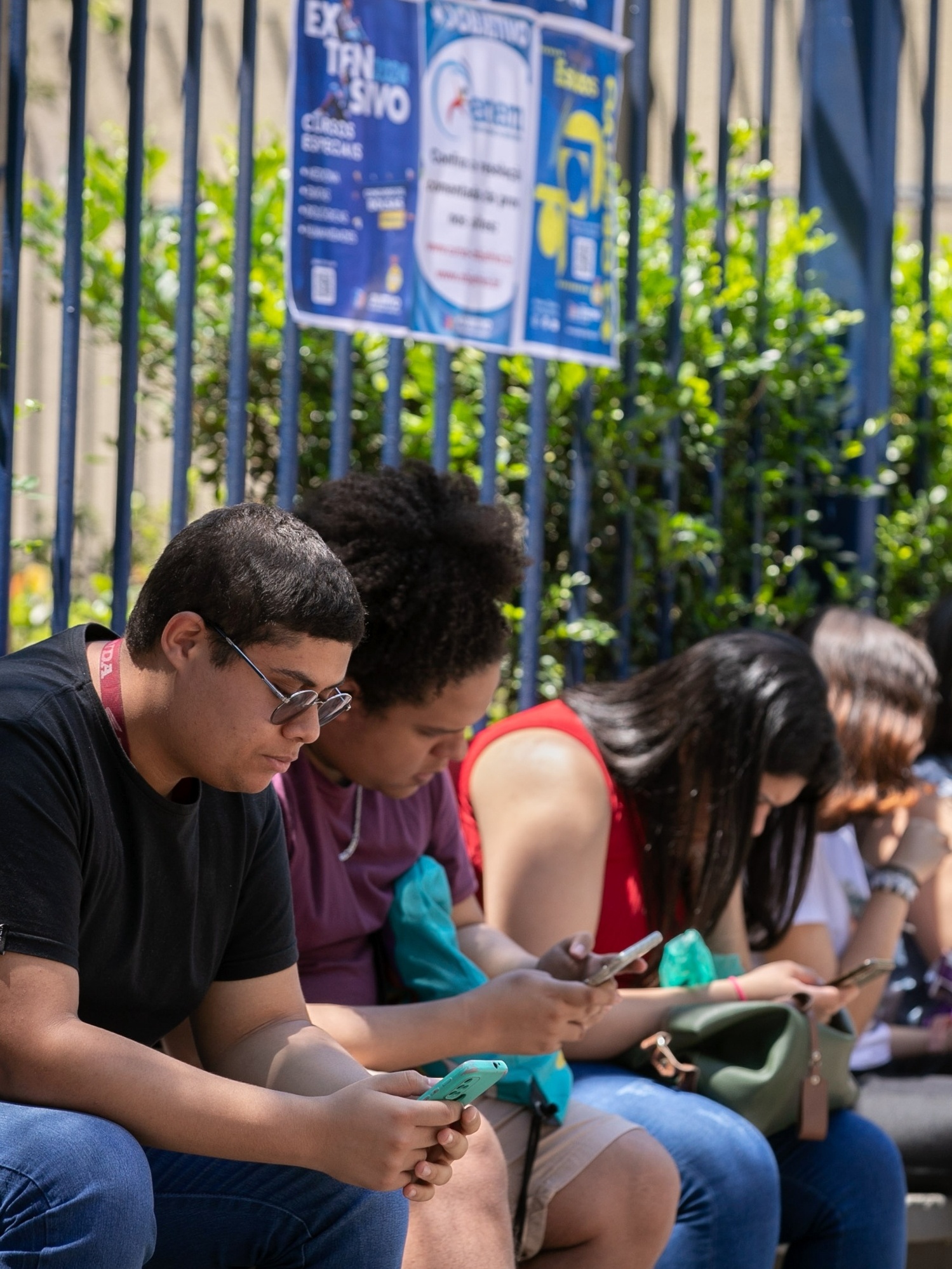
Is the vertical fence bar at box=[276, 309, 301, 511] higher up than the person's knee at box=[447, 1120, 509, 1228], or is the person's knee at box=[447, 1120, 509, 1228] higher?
the vertical fence bar at box=[276, 309, 301, 511]

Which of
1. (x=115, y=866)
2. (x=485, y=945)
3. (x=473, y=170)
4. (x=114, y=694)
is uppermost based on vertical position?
(x=473, y=170)

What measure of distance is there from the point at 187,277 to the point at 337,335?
365mm

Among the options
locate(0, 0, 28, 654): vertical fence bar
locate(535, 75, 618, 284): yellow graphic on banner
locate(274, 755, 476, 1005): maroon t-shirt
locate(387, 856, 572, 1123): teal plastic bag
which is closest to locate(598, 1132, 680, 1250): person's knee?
locate(387, 856, 572, 1123): teal plastic bag

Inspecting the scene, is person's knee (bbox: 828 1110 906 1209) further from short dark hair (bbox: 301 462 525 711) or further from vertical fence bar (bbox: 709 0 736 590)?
vertical fence bar (bbox: 709 0 736 590)

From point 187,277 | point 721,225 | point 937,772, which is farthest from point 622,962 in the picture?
point 721,225

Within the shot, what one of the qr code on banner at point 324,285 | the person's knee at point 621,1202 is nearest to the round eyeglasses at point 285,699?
the person's knee at point 621,1202

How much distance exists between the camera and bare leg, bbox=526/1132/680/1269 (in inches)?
95.8

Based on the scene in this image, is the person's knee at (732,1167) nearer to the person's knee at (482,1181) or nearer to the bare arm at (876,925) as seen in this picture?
the person's knee at (482,1181)

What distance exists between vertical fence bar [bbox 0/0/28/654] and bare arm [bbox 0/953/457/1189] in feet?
3.66

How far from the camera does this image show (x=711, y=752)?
305 centimetres

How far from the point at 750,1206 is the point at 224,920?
43.6 inches

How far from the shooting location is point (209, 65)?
18.5ft

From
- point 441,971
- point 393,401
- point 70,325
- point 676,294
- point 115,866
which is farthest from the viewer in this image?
point 676,294

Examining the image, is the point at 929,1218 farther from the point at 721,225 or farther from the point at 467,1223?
the point at 721,225
